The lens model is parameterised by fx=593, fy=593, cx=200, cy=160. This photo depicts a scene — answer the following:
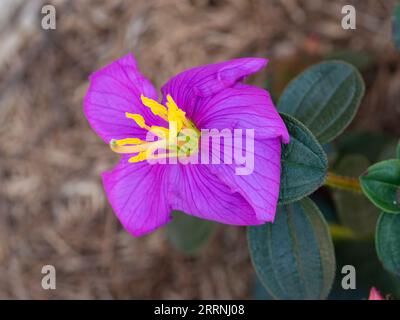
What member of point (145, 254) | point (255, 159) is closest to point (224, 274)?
point (145, 254)

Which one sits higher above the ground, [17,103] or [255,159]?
[17,103]

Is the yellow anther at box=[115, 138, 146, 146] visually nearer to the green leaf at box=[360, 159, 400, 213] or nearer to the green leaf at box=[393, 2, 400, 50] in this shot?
the green leaf at box=[360, 159, 400, 213]

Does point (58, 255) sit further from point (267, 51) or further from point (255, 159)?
point (255, 159)

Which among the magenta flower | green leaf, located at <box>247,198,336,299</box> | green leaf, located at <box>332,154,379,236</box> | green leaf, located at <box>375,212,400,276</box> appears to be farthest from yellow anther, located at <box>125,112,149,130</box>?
green leaf, located at <box>332,154,379,236</box>

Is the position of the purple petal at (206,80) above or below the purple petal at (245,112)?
above

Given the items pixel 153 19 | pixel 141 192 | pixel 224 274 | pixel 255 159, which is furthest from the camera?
pixel 153 19

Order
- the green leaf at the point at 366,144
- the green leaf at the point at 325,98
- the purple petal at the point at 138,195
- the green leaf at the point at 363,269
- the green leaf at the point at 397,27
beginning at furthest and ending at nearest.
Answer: the green leaf at the point at 366,144 → the green leaf at the point at 363,269 → the green leaf at the point at 397,27 → the green leaf at the point at 325,98 → the purple petal at the point at 138,195

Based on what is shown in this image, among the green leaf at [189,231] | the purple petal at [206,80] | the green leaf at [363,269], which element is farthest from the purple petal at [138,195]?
the green leaf at [363,269]

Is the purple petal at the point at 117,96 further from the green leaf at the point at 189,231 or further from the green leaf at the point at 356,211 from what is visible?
the green leaf at the point at 356,211
